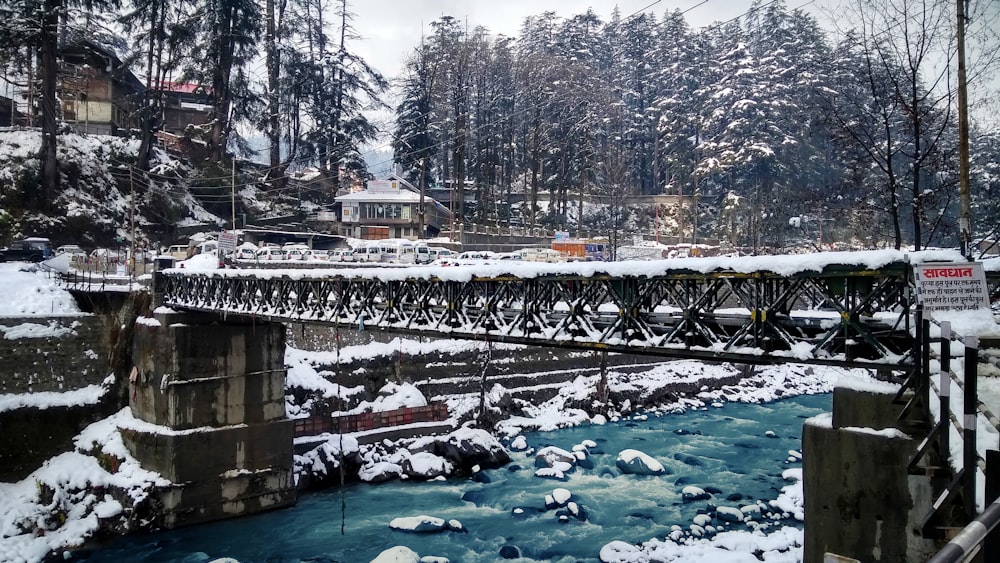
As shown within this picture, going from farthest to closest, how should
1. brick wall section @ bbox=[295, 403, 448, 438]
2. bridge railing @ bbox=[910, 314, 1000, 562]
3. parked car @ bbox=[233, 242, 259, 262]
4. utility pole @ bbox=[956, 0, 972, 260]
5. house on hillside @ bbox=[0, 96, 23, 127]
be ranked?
house on hillside @ bbox=[0, 96, 23, 127], parked car @ bbox=[233, 242, 259, 262], brick wall section @ bbox=[295, 403, 448, 438], utility pole @ bbox=[956, 0, 972, 260], bridge railing @ bbox=[910, 314, 1000, 562]

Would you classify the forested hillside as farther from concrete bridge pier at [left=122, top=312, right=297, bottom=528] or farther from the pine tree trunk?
concrete bridge pier at [left=122, top=312, right=297, bottom=528]

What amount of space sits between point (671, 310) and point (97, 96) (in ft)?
199

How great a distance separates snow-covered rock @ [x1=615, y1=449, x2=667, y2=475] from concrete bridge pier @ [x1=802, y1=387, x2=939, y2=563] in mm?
15429

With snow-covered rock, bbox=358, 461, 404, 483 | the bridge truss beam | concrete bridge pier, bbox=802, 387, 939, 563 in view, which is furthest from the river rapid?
concrete bridge pier, bbox=802, 387, 939, 563

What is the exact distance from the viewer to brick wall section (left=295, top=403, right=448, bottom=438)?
26547 mm

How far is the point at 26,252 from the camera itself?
1337 inches

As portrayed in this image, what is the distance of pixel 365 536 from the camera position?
19.8 m

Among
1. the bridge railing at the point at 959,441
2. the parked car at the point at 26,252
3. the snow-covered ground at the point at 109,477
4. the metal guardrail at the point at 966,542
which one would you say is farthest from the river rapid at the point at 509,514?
the parked car at the point at 26,252

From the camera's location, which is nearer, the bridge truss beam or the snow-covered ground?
the bridge truss beam

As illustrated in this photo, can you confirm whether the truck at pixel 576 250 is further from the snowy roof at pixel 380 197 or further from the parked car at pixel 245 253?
the parked car at pixel 245 253

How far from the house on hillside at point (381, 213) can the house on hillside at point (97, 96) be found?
749 inches

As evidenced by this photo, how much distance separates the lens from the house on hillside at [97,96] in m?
54.7

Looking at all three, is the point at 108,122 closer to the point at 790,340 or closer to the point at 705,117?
the point at 705,117

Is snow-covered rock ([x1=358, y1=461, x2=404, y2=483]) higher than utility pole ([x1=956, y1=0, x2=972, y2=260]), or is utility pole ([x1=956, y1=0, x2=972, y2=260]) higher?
utility pole ([x1=956, y1=0, x2=972, y2=260])
